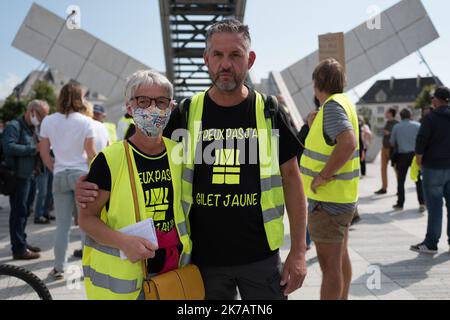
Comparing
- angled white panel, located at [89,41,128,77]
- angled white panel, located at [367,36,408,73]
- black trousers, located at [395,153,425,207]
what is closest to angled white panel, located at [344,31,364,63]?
angled white panel, located at [367,36,408,73]

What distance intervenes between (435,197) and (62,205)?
180 inches

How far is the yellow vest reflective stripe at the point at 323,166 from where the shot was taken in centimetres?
321

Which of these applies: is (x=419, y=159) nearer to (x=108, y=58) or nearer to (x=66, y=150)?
(x=66, y=150)

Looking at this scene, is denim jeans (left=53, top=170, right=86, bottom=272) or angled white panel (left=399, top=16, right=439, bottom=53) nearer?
denim jeans (left=53, top=170, right=86, bottom=272)

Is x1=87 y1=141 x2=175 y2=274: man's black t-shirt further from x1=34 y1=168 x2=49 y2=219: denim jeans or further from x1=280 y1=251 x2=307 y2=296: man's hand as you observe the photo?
x1=34 y1=168 x2=49 y2=219: denim jeans

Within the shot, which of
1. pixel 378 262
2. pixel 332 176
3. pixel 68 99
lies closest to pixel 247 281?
pixel 332 176

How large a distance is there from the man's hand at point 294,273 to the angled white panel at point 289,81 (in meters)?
14.1

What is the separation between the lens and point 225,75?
2043mm

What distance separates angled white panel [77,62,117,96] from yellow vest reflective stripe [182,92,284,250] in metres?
14.0

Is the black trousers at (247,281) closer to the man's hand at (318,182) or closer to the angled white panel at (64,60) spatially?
the man's hand at (318,182)

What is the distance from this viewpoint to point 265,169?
2.12 meters

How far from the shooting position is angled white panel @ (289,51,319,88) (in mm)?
15812

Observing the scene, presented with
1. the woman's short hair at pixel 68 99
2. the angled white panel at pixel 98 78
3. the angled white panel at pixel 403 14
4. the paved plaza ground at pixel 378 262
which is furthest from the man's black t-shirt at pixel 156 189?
the angled white panel at pixel 403 14

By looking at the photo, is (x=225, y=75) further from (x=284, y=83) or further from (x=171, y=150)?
(x=284, y=83)
